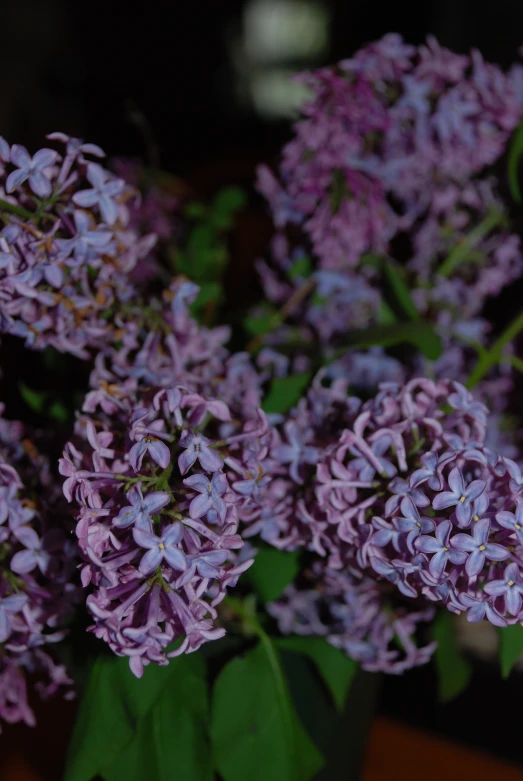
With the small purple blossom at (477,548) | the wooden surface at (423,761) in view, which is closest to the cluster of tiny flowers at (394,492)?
the small purple blossom at (477,548)

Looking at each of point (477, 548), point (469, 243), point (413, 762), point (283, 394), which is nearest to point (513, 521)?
point (477, 548)

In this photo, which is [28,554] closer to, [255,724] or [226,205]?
[255,724]

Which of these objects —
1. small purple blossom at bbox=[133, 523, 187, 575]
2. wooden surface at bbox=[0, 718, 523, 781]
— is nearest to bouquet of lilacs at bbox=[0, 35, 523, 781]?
small purple blossom at bbox=[133, 523, 187, 575]

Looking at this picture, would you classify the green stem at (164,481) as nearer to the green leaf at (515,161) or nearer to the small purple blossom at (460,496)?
the small purple blossom at (460,496)

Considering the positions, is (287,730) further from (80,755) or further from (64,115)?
(64,115)

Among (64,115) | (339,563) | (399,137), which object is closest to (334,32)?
(64,115)

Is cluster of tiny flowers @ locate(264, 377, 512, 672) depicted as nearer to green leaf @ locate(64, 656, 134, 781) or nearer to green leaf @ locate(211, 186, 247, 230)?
green leaf @ locate(64, 656, 134, 781)
